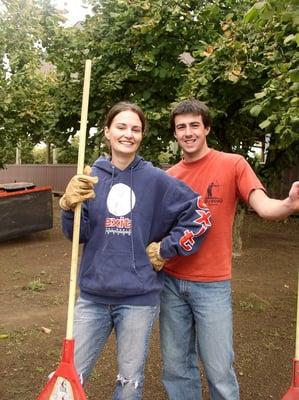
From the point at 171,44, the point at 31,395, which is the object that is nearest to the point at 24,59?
the point at 171,44

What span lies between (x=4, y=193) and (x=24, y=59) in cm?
236

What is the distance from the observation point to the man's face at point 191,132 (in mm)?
2592

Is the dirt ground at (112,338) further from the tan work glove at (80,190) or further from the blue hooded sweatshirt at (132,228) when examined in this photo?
the tan work glove at (80,190)

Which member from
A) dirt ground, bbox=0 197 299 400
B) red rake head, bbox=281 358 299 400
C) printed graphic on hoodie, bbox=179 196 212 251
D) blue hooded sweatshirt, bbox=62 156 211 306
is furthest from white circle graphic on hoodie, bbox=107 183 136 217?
dirt ground, bbox=0 197 299 400

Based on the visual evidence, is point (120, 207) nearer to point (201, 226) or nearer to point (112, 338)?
point (201, 226)

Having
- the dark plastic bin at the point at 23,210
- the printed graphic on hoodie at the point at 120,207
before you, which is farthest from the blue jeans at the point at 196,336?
→ the dark plastic bin at the point at 23,210

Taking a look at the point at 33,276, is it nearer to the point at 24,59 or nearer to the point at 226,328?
the point at 24,59

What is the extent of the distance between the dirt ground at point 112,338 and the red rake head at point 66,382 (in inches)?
53.4

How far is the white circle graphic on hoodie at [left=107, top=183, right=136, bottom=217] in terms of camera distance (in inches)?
94.6

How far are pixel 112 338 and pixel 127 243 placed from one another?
7.98ft

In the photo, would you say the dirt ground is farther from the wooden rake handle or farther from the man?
the wooden rake handle

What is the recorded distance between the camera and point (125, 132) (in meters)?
2.41

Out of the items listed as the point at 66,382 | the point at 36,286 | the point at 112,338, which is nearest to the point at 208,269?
the point at 66,382

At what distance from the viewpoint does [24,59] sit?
898cm
